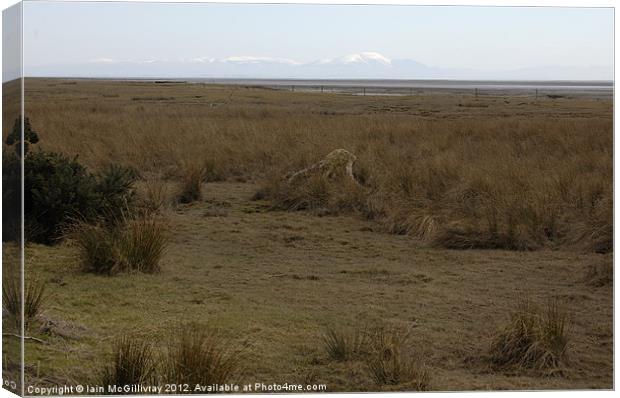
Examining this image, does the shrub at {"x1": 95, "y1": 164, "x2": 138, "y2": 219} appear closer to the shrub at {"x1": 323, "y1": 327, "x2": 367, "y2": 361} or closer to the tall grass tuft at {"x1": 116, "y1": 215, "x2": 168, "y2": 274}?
the tall grass tuft at {"x1": 116, "y1": 215, "x2": 168, "y2": 274}

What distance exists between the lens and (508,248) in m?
8.62

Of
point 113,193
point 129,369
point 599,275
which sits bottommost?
point 129,369

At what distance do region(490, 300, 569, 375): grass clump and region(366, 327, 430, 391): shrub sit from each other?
22.1 inches

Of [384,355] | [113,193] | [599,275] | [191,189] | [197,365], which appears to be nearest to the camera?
[197,365]

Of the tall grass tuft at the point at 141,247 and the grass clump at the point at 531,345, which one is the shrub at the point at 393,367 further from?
the tall grass tuft at the point at 141,247

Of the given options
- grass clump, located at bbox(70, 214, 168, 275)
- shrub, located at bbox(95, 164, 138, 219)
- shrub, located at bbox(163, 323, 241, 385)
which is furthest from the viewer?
shrub, located at bbox(95, 164, 138, 219)

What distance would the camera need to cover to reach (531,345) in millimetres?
5438

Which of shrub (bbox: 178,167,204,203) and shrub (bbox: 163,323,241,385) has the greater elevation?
shrub (bbox: 178,167,204,203)

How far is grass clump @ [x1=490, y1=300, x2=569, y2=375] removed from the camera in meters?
5.47

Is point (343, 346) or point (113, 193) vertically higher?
point (113, 193)

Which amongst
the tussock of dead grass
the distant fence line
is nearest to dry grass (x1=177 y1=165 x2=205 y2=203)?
the distant fence line

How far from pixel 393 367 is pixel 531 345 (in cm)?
89

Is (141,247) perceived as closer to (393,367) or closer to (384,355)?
(384,355)

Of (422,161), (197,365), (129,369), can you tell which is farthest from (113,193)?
(422,161)
